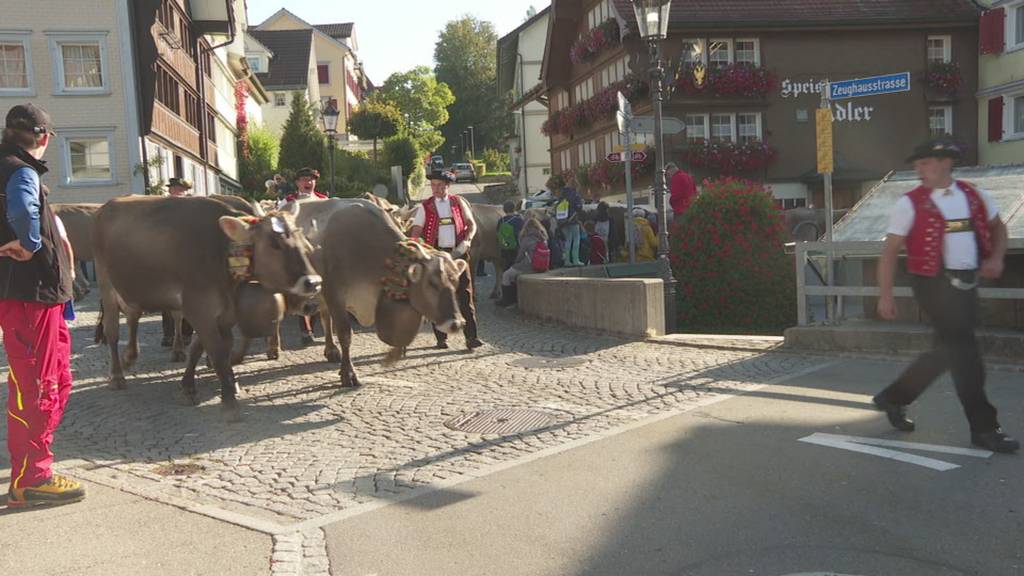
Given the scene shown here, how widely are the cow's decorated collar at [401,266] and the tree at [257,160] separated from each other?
43.0m

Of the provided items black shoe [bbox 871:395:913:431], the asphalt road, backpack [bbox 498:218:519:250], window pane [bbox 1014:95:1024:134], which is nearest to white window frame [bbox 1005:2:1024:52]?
window pane [bbox 1014:95:1024:134]

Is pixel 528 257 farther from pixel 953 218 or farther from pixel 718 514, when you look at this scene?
pixel 718 514

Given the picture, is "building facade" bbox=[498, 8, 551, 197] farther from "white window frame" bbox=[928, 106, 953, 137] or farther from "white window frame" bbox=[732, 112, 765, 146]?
"white window frame" bbox=[928, 106, 953, 137]

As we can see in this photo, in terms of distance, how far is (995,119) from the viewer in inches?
1284

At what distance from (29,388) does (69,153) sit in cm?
2771

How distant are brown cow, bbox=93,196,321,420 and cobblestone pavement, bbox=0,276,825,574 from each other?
25.5 inches

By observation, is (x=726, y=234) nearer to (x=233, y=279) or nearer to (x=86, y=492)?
(x=233, y=279)

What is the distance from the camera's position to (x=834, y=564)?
402 centimetres

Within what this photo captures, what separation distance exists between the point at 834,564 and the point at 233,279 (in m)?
4.84

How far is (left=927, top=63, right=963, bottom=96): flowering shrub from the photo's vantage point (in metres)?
32.7

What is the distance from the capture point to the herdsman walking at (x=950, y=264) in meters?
5.55

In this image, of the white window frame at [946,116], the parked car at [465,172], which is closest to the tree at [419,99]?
the parked car at [465,172]

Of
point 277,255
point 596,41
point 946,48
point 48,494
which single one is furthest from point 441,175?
point 946,48

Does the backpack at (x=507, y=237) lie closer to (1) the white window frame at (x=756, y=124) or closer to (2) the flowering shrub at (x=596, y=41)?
(1) the white window frame at (x=756, y=124)
